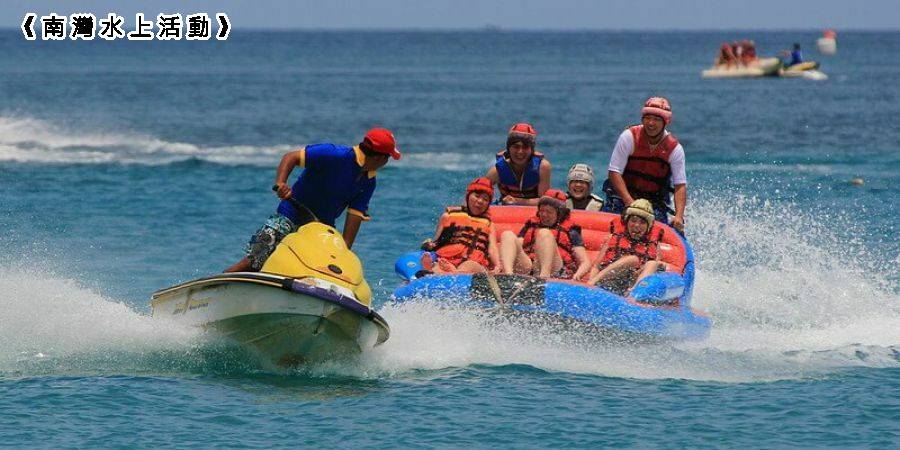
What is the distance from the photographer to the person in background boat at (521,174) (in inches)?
454

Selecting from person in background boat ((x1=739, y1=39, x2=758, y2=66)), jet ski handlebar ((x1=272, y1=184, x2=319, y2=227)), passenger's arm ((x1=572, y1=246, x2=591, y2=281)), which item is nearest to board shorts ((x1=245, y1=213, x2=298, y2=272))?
jet ski handlebar ((x1=272, y1=184, x2=319, y2=227))

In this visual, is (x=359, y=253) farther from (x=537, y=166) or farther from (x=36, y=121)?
(x=36, y=121)

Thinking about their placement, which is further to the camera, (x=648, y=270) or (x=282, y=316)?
(x=648, y=270)

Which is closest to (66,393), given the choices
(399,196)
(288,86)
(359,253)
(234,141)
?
(359,253)

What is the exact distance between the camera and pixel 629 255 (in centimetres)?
1069

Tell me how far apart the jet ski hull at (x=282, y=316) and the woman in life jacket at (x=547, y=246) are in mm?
1921

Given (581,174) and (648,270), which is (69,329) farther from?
(581,174)

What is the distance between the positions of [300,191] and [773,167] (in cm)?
1631

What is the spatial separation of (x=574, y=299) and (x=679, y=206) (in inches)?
91.3

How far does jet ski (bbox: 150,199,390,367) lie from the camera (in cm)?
856

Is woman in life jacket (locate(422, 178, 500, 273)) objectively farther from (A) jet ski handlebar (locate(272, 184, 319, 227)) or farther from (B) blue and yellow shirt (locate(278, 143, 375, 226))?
(A) jet ski handlebar (locate(272, 184, 319, 227))

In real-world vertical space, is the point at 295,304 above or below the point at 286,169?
below

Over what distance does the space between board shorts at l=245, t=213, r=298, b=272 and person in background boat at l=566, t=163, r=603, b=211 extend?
3116mm

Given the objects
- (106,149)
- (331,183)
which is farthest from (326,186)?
(106,149)
